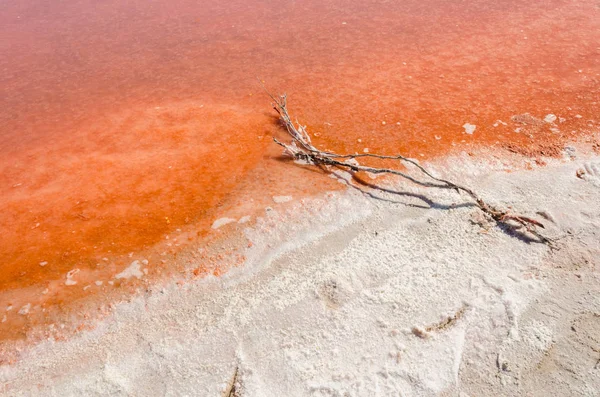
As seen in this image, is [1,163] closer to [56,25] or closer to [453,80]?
[56,25]

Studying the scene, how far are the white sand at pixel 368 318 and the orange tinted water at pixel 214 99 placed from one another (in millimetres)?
522

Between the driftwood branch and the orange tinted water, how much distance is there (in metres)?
0.20

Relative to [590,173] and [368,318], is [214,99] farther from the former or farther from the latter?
[590,173]

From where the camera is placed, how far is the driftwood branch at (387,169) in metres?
3.59

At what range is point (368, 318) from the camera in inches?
122

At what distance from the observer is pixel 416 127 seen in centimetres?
462

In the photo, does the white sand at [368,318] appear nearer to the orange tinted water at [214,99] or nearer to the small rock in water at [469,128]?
the orange tinted water at [214,99]

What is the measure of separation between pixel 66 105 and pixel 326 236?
13.1 ft

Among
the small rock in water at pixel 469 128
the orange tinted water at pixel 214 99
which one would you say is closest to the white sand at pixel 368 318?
the orange tinted water at pixel 214 99

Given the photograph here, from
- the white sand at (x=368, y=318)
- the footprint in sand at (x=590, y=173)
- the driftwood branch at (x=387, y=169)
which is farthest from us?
the footprint in sand at (x=590, y=173)

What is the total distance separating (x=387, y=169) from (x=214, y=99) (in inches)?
97.6

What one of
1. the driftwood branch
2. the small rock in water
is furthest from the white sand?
the small rock in water

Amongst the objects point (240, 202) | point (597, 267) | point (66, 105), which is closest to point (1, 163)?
point (66, 105)

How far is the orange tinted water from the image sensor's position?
381 centimetres
